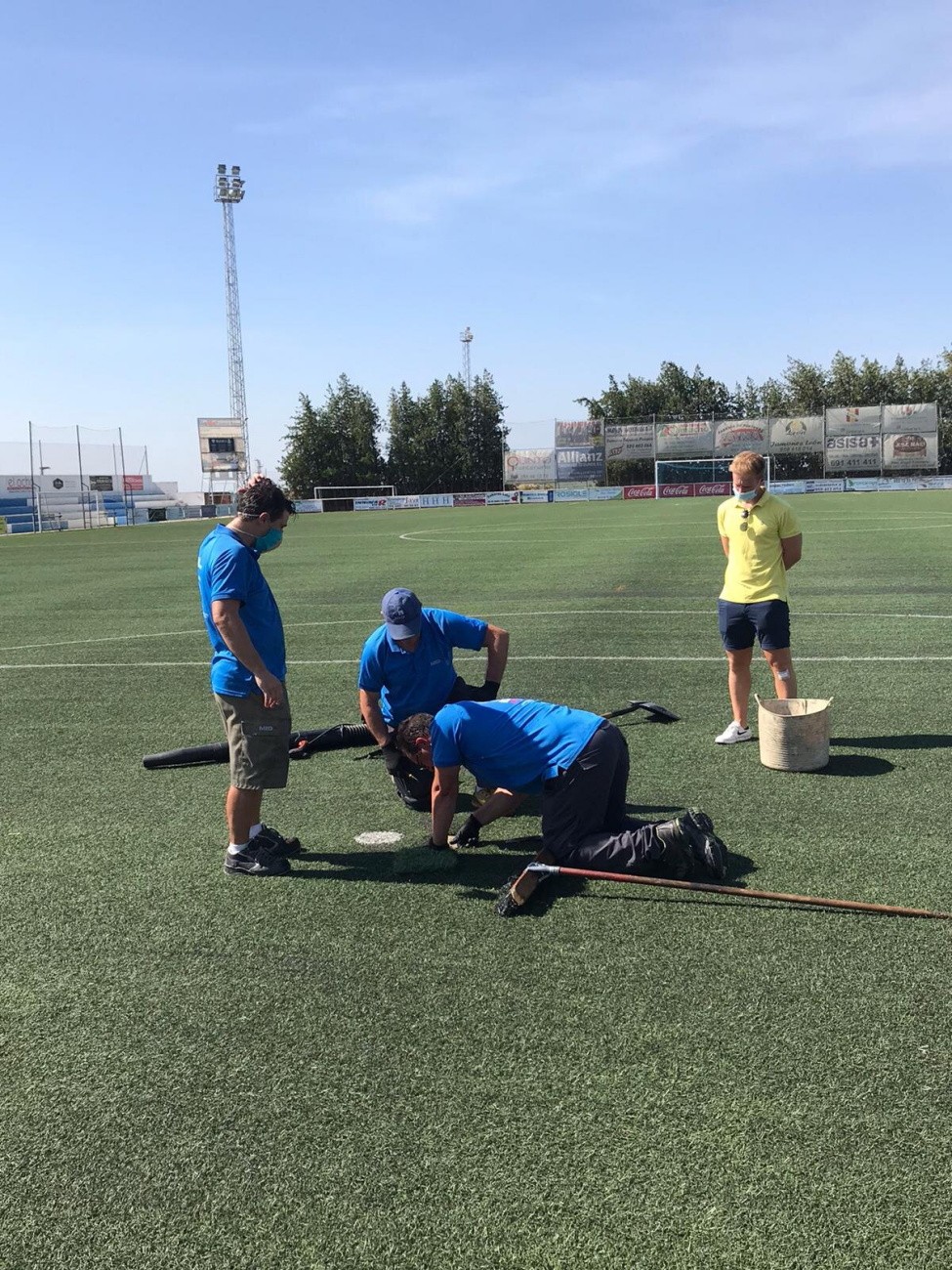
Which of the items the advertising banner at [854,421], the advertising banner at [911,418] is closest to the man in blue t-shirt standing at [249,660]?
the advertising banner at [854,421]

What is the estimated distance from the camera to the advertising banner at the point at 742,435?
214ft

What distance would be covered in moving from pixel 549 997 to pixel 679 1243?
1.26 m

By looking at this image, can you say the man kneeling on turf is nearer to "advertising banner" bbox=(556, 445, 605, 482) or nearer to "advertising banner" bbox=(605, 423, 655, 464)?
"advertising banner" bbox=(605, 423, 655, 464)

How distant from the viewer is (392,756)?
5.84 metres

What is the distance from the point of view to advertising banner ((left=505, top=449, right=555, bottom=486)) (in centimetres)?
7144

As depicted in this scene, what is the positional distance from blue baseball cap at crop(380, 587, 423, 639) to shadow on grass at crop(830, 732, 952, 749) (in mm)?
3307

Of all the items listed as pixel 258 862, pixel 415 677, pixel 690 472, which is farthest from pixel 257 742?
pixel 690 472

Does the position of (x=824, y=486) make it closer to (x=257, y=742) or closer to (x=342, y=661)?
(x=342, y=661)

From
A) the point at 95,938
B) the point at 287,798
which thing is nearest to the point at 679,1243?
the point at 95,938

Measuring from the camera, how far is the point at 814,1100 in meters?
3.21

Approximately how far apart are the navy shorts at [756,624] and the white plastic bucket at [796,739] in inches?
26.3

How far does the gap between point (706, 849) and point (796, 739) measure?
1989 mm

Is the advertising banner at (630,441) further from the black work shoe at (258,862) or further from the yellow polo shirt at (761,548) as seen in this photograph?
the black work shoe at (258,862)

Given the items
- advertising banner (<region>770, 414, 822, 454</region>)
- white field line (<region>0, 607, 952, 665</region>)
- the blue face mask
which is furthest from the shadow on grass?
advertising banner (<region>770, 414, 822, 454</region>)
